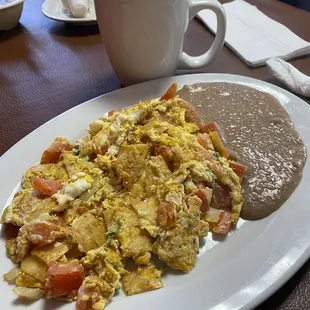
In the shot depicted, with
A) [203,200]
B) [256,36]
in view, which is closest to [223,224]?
[203,200]

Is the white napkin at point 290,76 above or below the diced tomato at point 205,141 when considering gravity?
below

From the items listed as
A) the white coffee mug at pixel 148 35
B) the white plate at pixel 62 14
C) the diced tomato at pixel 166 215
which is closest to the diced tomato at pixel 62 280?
the diced tomato at pixel 166 215

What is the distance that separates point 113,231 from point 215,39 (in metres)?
0.85

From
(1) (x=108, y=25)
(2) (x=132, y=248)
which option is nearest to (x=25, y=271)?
(2) (x=132, y=248)

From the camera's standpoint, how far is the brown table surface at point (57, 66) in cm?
153

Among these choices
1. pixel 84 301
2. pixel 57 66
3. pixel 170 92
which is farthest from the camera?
pixel 57 66

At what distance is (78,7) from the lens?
1.92m

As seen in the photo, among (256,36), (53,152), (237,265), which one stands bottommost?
(256,36)

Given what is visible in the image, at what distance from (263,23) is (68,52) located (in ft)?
2.70

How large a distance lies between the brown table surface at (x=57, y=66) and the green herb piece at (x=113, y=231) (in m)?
0.55

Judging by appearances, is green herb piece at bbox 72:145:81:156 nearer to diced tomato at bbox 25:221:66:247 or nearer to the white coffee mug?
diced tomato at bbox 25:221:66:247

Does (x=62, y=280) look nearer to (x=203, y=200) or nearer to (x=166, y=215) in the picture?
(x=166, y=215)

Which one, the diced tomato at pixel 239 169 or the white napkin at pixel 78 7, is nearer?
the diced tomato at pixel 239 169

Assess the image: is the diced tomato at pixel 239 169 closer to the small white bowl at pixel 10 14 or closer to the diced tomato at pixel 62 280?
the diced tomato at pixel 62 280
